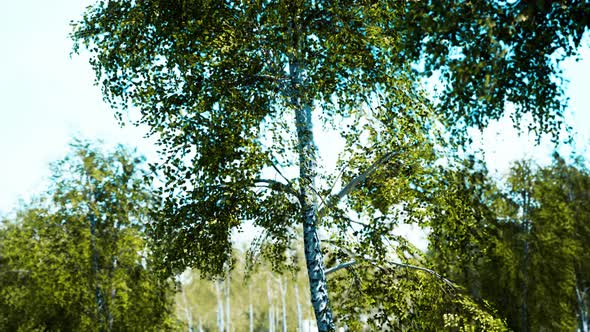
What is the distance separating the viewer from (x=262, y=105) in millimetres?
9453

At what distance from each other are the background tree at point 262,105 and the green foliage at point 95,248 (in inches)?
395

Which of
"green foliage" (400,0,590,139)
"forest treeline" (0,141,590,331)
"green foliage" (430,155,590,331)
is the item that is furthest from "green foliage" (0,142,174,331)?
"green foliage" (400,0,590,139)

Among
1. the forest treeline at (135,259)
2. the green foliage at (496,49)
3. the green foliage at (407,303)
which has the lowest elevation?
the green foliage at (407,303)

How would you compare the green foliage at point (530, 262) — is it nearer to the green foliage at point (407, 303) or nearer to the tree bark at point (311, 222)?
the green foliage at point (407, 303)

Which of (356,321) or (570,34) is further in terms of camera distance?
(356,321)

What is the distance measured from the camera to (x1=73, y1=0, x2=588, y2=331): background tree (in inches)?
338

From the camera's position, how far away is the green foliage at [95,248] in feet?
62.8

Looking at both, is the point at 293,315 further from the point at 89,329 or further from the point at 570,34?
the point at 570,34

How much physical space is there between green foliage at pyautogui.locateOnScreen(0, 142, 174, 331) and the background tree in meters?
10.0

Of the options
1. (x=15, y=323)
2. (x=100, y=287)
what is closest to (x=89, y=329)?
(x=100, y=287)

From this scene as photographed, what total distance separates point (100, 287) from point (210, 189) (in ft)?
40.2

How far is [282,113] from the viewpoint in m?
9.02

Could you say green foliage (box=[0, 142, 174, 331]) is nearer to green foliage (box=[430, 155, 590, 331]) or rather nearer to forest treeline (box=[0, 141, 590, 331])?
forest treeline (box=[0, 141, 590, 331])

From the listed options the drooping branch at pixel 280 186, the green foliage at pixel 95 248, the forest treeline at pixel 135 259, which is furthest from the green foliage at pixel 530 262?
the drooping branch at pixel 280 186
